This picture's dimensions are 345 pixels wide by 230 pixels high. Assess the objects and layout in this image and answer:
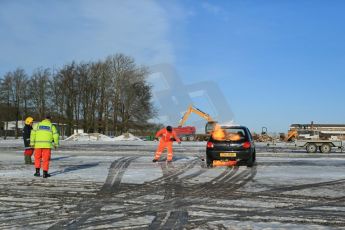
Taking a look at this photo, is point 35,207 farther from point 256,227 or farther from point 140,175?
point 140,175

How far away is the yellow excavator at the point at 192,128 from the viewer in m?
54.9

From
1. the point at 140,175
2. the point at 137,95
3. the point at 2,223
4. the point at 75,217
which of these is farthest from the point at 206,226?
the point at 137,95

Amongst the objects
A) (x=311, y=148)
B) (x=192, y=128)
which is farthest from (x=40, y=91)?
(x=311, y=148)

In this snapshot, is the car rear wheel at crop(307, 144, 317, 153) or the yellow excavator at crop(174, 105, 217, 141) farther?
the yellow excavator at crop(174, 105, 217, 141)

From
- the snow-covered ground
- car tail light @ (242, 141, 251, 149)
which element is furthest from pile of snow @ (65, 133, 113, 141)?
the snow-covered ground

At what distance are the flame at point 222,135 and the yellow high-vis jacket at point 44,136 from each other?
19.5 feet

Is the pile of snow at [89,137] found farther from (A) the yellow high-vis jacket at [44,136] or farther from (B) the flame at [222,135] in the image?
(A) the yellow high-vis jacket at [44,136]

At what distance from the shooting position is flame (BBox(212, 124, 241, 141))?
1605cm

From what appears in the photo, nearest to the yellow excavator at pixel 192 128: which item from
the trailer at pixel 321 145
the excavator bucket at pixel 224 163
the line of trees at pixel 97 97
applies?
the line of trees at pixel 97 97

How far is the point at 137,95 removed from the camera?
2594 inches

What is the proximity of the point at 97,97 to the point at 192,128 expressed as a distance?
16.5 m

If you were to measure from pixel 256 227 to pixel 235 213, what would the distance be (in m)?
1.07

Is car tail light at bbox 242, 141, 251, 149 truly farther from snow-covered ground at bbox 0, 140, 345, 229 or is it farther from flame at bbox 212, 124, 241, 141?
snow-covered ground at bbox 0, 140, 345, 229

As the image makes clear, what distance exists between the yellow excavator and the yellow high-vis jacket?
1631 inches
